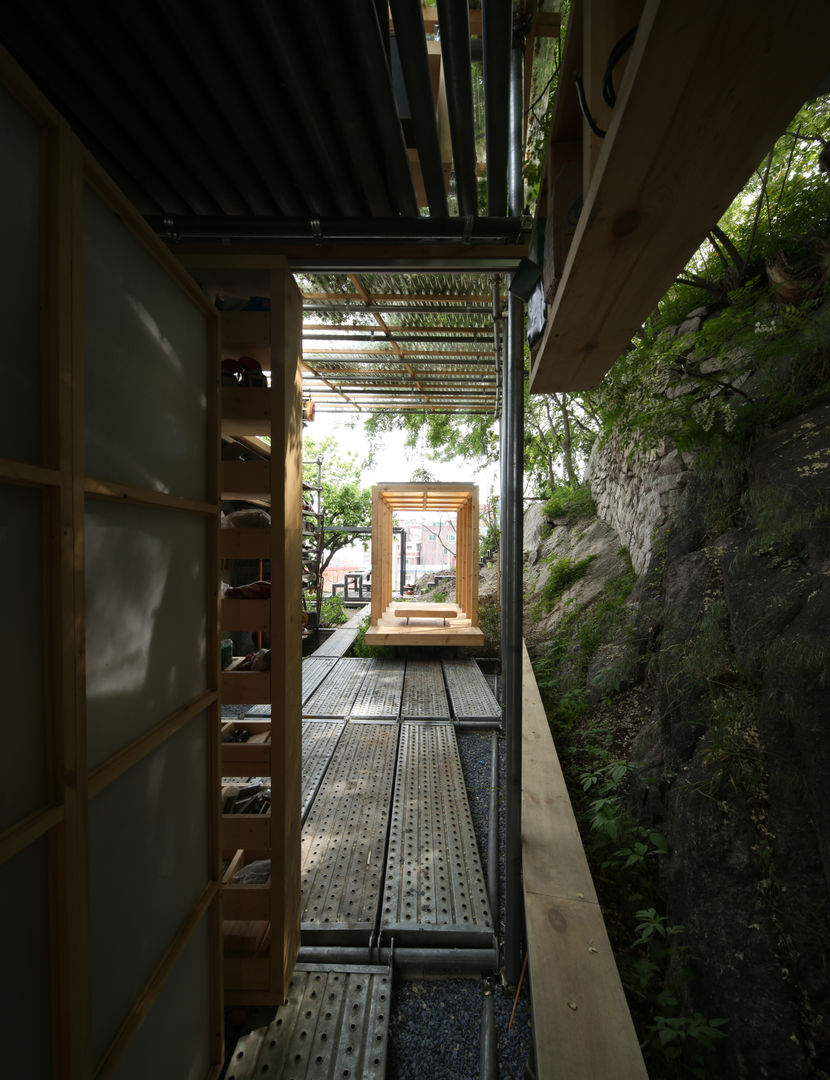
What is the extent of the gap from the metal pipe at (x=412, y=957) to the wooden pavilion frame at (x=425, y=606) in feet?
14.0

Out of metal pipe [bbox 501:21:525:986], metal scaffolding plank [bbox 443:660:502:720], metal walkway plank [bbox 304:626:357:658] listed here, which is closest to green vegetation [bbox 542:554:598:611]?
metal scaffolding plank [bbox 443:660:502:720]

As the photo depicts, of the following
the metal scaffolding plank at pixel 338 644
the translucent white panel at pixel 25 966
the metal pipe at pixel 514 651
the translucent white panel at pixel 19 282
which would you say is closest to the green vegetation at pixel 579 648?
the metal pipe at pixel 514 651

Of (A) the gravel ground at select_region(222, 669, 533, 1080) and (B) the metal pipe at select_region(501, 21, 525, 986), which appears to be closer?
(A) the gravel ground at select_region(222, 669, 533, 1080)

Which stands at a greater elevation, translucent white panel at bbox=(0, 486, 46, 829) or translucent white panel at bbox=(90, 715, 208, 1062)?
translucent white panel at bbox=(0, 486, 46, 829)

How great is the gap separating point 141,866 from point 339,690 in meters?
4.38

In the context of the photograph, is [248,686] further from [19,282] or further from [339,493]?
[339,493]

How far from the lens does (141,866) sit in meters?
1.22

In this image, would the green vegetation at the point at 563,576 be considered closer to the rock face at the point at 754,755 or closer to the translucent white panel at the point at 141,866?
the rock face at the point at 754,755

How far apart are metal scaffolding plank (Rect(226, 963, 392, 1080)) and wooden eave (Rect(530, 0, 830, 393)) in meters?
2.55

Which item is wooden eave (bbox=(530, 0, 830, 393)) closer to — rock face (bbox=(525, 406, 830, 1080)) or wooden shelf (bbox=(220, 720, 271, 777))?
rock face (bbox=(525, 406, 830, 1080))

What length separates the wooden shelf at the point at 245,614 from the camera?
6.43ft

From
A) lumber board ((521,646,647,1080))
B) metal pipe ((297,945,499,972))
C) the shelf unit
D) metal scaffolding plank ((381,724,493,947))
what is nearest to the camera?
lumber board ((521,646,647,1080))

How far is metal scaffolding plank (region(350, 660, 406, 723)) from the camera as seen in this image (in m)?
4.80

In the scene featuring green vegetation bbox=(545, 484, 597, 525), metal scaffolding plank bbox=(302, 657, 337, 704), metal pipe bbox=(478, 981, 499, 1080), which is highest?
green vegetation bbox=(545, 484, 597, 525)
